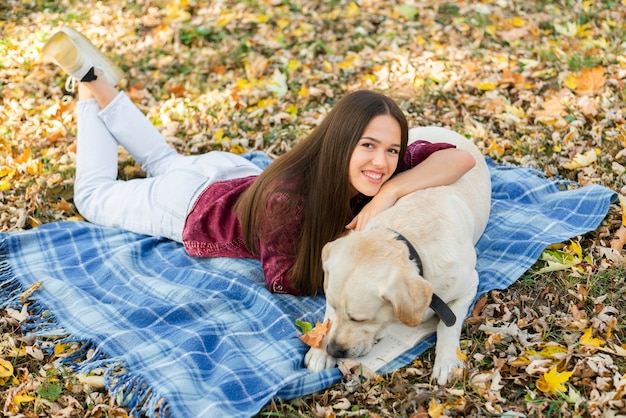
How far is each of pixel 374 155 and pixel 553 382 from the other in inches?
66.8

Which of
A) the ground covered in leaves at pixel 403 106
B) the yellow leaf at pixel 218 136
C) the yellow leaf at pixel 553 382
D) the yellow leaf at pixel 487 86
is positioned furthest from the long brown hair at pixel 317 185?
the yellow leaf at pixel 487 86

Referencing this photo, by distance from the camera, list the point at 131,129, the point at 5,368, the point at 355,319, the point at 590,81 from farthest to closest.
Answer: the point at 590,81 → the point at 131,129 → the point at 5,368 → the point at 355,319

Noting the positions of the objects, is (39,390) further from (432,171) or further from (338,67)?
(338,67)

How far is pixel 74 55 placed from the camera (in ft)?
17.4

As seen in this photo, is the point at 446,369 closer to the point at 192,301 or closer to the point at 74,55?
the point at 192,301

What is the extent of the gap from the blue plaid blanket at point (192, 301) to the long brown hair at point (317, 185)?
394 millimetres

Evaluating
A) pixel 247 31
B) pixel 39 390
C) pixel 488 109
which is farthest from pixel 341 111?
pixel 247 31

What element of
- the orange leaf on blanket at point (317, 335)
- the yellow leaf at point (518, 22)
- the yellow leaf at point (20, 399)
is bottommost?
the yellow leaf at point (518, 22)

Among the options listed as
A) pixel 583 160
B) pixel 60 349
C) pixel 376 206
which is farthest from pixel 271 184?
pixel 583 160

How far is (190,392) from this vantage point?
3.37 metres

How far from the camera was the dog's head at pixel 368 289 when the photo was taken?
3152 mm

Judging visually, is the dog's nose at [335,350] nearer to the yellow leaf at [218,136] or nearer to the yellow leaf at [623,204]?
the yellow leaf at [623,204]

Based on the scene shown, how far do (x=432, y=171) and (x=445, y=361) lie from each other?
4.48 feet

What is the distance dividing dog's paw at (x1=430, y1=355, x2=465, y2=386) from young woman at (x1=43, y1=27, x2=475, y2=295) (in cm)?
102
